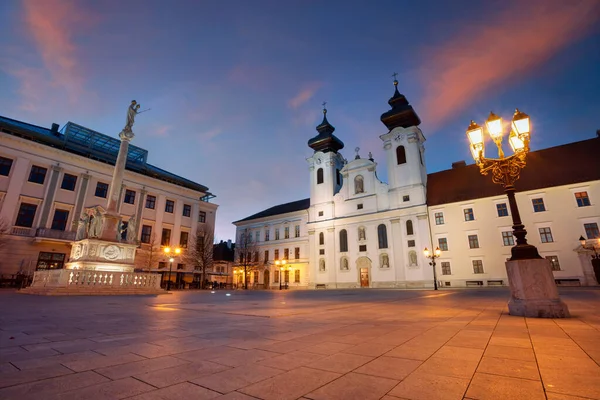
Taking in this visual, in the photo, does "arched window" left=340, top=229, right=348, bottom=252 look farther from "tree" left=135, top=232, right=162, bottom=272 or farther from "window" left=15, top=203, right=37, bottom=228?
"window" left=15, top=203, right=37, bottom=228

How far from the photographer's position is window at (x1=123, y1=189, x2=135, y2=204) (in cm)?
3588

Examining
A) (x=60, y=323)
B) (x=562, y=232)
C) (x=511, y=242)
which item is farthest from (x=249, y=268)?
(x=60, y=323)

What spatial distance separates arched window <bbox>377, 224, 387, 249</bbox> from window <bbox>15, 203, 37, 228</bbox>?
1529 inches

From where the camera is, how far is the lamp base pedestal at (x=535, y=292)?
652 centimetres

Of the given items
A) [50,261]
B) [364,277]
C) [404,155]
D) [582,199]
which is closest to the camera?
[50,261]

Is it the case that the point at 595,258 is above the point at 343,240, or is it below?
below

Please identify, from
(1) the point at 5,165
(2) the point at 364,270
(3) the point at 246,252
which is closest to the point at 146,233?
(1) the point at 5,165

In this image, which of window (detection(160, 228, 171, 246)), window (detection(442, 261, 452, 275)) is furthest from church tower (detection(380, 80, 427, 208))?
window (detection(160, 228, 171, 246))

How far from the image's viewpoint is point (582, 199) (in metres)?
28.9

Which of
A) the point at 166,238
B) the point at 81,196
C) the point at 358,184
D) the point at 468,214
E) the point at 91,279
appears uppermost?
the point at 358,184

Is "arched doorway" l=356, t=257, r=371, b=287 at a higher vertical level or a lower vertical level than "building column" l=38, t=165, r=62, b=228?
lower

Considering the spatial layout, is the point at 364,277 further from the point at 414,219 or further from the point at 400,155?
the point at 400,155

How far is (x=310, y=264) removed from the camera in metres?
45.2

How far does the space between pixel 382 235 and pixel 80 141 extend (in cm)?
3974
